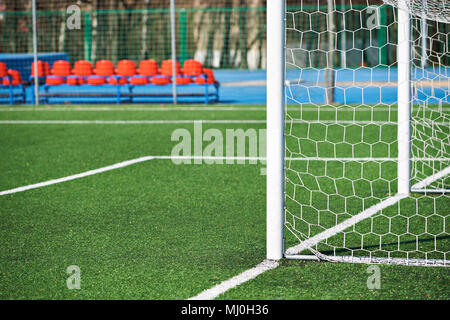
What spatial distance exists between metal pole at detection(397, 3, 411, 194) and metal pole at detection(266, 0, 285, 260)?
186 cm

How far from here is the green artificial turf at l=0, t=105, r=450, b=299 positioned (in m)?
3.79

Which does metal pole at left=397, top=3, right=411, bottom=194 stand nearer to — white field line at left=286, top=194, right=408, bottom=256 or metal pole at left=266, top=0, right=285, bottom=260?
white field line at left=286, top=194, right=408, bottom=256

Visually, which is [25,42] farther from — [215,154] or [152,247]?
[152,247]

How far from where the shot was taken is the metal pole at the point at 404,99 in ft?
19.0

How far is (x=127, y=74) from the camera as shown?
1803 cm

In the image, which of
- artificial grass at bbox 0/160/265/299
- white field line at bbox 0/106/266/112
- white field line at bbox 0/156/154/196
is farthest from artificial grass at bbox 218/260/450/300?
white field line at bbox 0/106/266/112

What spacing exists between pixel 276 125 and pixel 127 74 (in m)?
14.2

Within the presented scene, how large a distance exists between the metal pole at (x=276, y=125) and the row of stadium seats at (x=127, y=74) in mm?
11635

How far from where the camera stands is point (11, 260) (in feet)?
14.3

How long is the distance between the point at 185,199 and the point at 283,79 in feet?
7.31

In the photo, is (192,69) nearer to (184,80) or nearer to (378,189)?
(184,80)

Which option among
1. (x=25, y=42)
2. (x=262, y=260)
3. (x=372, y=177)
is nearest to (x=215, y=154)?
(x=372, y=177)

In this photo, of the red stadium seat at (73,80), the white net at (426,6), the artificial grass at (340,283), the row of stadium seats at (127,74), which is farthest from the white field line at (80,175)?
the red stadium seat at (73,80)

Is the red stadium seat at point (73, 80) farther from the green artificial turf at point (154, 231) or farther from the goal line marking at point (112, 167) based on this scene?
the goal line marking at point (112, 167)
